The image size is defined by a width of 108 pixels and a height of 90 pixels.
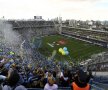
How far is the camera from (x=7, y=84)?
4973 millimetres

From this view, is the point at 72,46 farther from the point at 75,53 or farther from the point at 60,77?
the point at 60,77

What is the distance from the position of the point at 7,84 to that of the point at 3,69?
2183 millimetres

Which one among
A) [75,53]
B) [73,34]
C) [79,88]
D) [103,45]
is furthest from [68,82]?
[73,34]

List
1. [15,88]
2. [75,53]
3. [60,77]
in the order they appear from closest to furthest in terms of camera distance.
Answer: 1. [15,88]
2. [60,77]
3. [75,53]

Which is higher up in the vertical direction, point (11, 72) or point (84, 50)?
point (11, 72)

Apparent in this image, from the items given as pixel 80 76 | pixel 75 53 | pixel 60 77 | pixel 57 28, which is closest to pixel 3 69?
pixel 80 76

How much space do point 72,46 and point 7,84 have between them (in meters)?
83.0

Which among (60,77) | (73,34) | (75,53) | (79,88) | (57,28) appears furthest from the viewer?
(57,28)

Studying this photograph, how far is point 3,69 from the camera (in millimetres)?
7113

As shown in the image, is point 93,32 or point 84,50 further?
point 93,32

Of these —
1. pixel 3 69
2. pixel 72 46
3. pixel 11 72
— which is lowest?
pixel 72 46

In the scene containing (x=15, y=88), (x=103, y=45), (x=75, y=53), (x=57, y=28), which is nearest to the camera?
(x=15, y=88)

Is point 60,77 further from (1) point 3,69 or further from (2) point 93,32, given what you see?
(2) point 93,32

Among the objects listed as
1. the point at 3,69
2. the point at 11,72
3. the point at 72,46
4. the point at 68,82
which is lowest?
the point at 72,46
